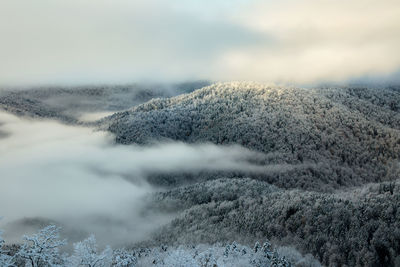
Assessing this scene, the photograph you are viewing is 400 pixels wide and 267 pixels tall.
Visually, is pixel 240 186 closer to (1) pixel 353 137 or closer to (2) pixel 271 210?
(2) pixel 271 210

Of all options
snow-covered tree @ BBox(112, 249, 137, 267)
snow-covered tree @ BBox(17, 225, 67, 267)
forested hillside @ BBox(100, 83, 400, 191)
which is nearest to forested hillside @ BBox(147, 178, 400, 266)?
snow-covered tree @ BBox(112, 249, 137, 267)

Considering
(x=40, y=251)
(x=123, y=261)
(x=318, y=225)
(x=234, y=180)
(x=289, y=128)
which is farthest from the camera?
(x=289, y=128)

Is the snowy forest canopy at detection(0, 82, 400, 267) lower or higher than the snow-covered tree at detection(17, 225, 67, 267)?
lower

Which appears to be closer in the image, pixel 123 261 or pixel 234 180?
pixel 123 261

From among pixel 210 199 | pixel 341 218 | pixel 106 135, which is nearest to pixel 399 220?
pixel 341 218

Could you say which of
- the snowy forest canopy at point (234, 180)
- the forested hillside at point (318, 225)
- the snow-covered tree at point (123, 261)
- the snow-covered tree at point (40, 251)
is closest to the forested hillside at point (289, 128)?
the snowy forest canopy at point (234, 180)

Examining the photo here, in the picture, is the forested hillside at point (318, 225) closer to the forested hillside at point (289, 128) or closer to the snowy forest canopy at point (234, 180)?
the snowy forest canopy at point (234, 180)

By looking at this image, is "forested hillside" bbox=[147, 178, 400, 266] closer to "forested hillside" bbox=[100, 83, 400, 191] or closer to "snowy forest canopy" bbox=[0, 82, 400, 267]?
"snowy forest canopy" bbox=[0, 82, 400, 267]

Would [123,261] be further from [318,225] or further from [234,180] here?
[234,180]

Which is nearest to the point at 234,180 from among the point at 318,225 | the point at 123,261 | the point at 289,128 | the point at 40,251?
the point at 289,128
